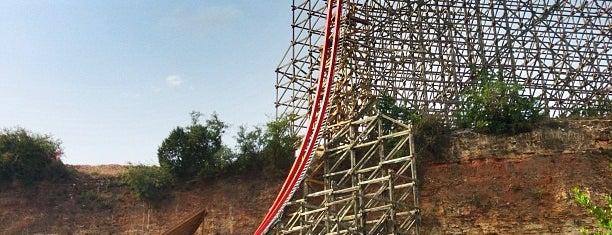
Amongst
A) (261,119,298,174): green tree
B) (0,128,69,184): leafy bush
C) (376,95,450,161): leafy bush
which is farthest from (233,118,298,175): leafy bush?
(0,128,69,184): leafy bush

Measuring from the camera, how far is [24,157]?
18.4m

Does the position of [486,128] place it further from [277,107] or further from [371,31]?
[277,107]

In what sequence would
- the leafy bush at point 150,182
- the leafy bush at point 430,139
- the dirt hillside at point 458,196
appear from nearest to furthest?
1. the dirt hillside at point 458,196
2. the leafy bush at point 430,139
3. the leafy bush at point 150,182

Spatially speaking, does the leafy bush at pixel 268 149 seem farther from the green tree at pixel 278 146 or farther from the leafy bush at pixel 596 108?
the leafy bush at pixel 596 108

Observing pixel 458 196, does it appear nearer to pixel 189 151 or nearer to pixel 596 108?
pixel 596 108

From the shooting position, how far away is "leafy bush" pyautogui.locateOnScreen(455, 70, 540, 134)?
16.3 metres

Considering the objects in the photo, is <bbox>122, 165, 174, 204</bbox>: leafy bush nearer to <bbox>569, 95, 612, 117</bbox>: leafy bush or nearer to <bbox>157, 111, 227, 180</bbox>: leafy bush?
<bbox>157, 111, 227, 180</bbox>: leafy bush

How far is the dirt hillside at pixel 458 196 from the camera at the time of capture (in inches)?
606

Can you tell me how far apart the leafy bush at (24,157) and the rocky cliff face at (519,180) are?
10.5 metres

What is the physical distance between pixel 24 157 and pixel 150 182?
3842 mm

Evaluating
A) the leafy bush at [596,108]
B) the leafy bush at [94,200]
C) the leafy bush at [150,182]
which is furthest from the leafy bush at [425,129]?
the leafy bush at [94,200]

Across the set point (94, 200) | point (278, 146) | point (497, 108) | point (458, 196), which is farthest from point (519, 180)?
point (94, 200)

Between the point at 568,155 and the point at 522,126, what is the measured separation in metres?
1.26

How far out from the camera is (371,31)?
1502 cm
